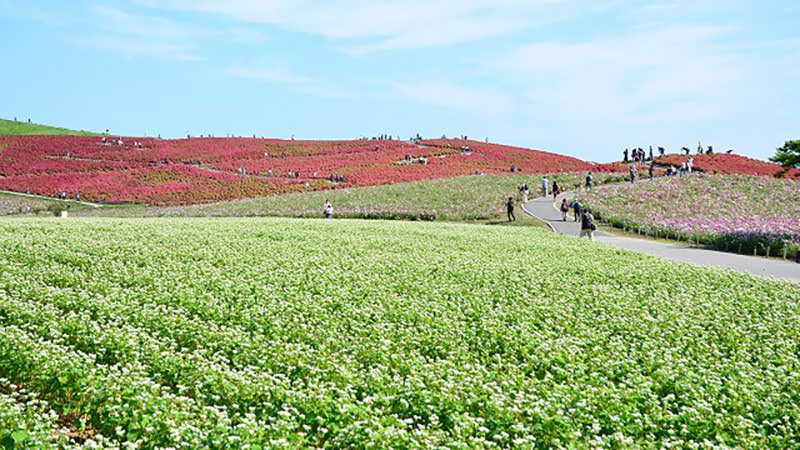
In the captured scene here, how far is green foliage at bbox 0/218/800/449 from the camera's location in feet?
27.4

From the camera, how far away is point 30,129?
11800 cm

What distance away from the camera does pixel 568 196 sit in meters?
53.4

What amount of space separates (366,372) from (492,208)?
38.0 metres

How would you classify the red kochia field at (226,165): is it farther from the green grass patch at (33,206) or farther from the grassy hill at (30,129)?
the grassy hill at (30,129)

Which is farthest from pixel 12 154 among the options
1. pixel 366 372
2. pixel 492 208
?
pixel 366 372

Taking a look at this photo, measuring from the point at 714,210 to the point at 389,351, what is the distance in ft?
134

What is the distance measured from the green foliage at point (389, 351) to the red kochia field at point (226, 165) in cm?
4435

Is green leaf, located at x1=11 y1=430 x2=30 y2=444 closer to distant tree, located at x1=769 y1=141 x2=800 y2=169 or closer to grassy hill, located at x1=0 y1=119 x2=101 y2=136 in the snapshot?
distant tree, located at x1=769 y1=141 x2=800 y2=169

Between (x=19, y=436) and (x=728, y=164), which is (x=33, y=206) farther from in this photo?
(x=728, y=164)

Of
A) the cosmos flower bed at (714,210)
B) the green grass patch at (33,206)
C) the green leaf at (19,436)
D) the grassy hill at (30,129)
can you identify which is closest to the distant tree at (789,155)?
the cosmos flower bed at (714,210)

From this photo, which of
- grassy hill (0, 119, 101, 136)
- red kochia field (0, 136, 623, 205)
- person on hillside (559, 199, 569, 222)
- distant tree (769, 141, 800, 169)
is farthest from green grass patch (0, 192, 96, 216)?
grassy hill (0, 119, 101, 136)

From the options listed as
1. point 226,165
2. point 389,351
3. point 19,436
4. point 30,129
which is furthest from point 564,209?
point 30,129

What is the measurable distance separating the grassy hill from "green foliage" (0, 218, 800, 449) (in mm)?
108228

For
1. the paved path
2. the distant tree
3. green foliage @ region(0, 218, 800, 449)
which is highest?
the distant tree
